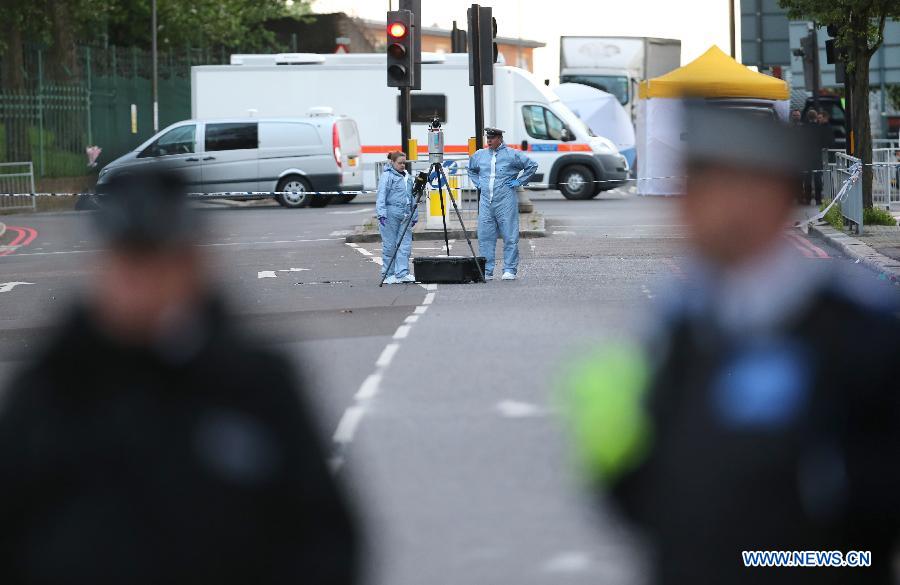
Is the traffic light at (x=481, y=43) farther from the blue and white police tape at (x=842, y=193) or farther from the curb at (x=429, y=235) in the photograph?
the blue and white police tape at (x=842, y=193)

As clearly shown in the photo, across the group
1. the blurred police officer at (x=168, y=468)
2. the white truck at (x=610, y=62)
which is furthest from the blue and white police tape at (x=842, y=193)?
the white truck at (x=610, y=62)

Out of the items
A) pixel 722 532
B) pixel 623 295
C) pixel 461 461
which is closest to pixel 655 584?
pixel 722 532

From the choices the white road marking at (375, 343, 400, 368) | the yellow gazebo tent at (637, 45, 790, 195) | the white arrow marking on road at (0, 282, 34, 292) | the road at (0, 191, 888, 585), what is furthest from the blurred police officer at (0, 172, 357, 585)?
the yellow gazebo tent at (637, 45, 790, 195)

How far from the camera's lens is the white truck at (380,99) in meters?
36.8

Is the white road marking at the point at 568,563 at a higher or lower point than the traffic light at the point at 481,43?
lower

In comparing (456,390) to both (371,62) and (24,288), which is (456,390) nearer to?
(24,288)

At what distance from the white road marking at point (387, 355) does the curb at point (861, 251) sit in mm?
6205

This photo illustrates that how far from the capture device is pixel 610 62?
51469mm

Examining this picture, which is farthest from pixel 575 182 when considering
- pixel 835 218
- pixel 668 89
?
pixel 835 218

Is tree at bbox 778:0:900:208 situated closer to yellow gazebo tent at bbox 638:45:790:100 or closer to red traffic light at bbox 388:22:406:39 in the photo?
red traffic light at bbox 388:22:406:39

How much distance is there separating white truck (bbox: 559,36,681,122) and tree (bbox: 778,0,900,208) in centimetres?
2556

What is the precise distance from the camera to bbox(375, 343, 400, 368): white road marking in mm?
11234

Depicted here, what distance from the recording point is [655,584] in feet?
8.73

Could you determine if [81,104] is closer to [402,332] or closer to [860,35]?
[860,35]
